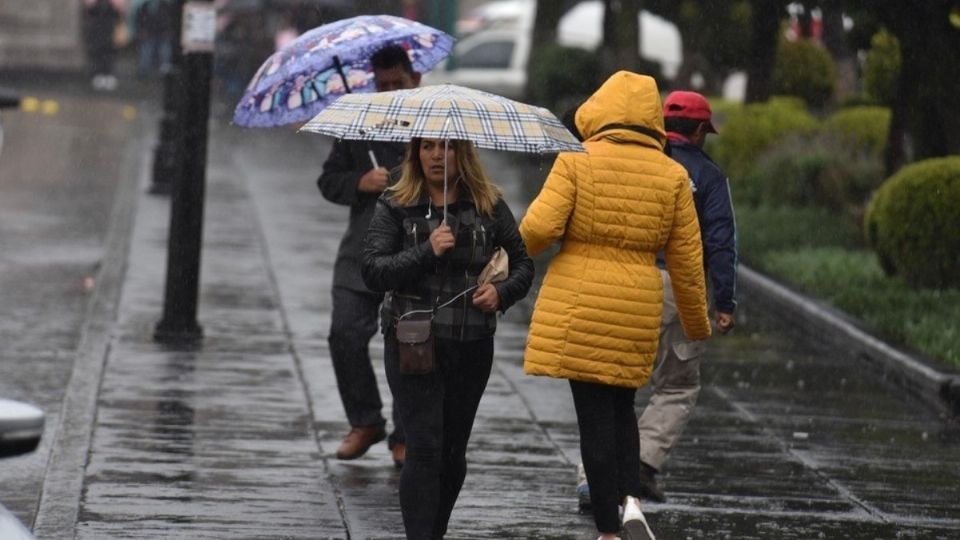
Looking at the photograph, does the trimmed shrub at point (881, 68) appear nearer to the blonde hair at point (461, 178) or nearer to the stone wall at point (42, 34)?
the blonde hair at point (461, 178)

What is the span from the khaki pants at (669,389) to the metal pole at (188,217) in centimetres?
442

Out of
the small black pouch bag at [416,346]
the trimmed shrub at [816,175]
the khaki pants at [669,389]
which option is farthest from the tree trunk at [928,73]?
the small black pouch bag at [416,346]

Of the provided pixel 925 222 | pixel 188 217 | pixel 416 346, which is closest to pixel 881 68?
pixel 925 222

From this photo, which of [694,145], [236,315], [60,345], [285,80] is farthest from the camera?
[236,315]

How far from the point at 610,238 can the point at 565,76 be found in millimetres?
22638

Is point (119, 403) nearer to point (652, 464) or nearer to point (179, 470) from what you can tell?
point (179, 470)

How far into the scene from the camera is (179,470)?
9.00m

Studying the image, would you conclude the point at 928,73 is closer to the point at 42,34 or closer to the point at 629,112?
the point at 629,112

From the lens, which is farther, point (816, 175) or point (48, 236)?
point (816, 175)

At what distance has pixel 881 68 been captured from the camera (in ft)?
68.4

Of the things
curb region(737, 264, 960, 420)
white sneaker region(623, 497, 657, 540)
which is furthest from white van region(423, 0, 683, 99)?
white sneaker region(623, 497, 657, 540)

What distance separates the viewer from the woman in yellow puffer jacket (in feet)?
24.3

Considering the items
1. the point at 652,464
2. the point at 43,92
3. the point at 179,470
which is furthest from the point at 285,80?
the point at 43,92

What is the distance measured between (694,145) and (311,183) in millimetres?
15107
